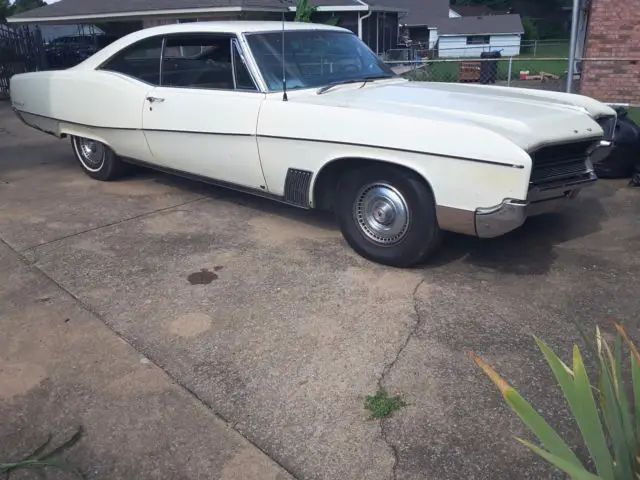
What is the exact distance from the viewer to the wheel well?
4.05 metres

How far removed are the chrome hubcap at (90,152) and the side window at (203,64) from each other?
1.45m

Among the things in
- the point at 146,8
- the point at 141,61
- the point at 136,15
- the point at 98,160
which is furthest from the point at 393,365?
the point at 136,15

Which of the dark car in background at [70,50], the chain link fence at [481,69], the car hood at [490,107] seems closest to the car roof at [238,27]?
the car hood at [490,107]

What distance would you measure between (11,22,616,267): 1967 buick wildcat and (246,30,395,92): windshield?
0.04ft

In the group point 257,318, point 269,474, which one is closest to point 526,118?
point 257,318

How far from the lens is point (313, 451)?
8.20 feet

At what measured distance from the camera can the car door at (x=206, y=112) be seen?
461 centimetres

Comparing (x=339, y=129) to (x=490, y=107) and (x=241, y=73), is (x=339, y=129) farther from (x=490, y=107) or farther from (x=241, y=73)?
(x=241, y=73)

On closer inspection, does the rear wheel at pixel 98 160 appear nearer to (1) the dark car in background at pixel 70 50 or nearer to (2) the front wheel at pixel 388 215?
(2) the front wheel at pixel 388 215

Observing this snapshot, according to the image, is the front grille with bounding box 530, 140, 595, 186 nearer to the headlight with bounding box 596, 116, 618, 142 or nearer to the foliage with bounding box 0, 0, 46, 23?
the headlight with bounding box 596, 116, 618, 142

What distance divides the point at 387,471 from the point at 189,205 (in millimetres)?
3893

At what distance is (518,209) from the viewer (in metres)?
3.45

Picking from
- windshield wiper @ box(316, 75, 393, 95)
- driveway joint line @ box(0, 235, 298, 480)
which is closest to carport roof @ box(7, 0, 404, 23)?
windshield wiper @ box(316, 75, 393, 95)

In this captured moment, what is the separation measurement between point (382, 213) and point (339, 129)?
0.65 meters
